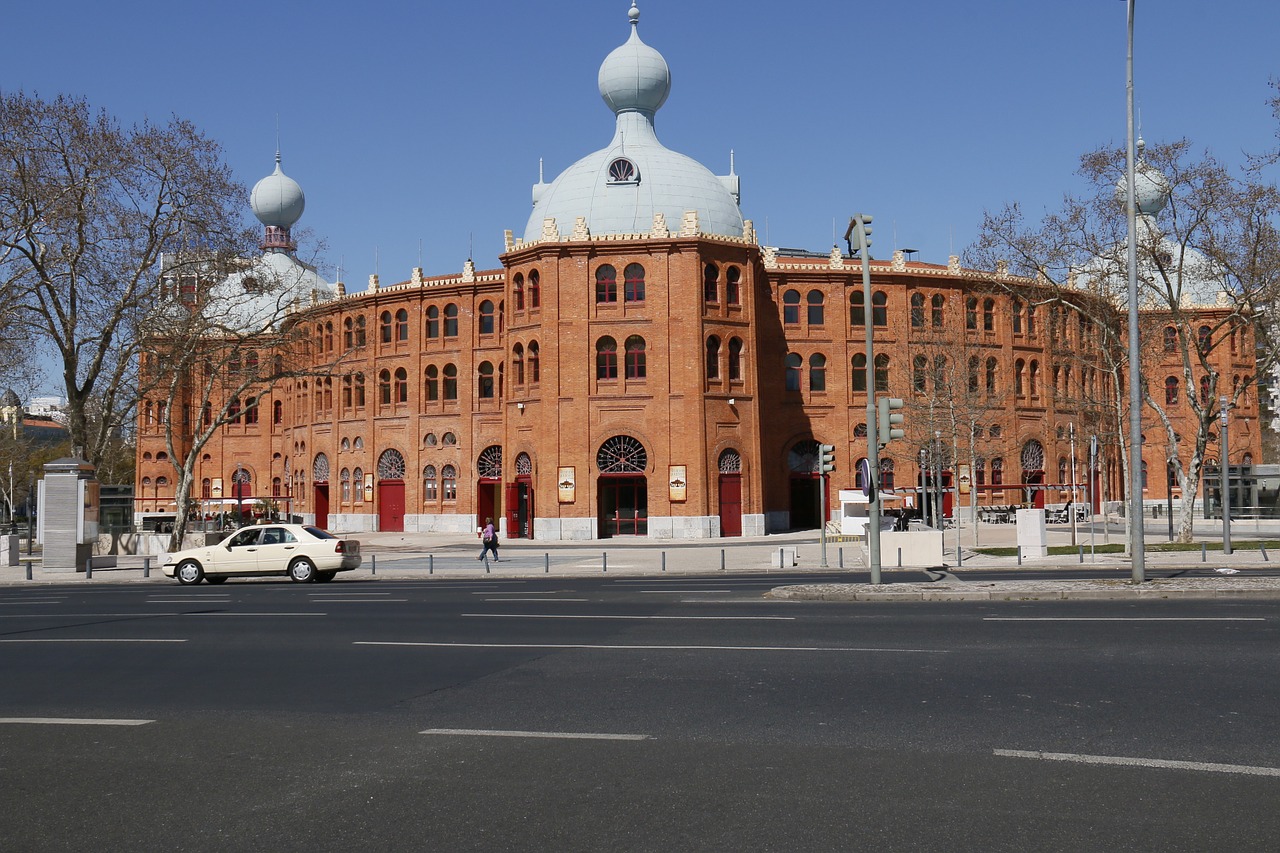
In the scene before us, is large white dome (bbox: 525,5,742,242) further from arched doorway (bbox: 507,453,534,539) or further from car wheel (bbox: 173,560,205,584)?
car wheel (bbox: 173,560,205,584)

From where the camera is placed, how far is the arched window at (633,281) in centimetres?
5238

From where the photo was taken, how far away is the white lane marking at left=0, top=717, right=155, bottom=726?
31.9ft

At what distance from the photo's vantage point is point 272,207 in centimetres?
8106

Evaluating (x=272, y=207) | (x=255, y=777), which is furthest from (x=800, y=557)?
(x=272, y=207)

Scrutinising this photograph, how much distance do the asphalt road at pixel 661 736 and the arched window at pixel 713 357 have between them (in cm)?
3653

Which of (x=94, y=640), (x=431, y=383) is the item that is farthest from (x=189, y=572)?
(x=431, y=383)

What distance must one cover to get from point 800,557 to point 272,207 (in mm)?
56896

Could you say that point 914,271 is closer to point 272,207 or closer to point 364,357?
point 364,357

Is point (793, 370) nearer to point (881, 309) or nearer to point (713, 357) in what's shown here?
point (881, 309)

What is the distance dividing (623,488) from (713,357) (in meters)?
6.89

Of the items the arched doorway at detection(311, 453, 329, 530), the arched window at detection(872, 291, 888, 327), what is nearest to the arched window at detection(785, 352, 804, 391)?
the arched window at detection(872, 291, 888, 327)

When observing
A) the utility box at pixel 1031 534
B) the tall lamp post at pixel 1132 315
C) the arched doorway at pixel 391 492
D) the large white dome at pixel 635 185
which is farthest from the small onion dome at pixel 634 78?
the tall lamp post at pixel 1132 315

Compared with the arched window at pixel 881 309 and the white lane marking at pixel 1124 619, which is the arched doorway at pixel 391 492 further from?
the white lane marking at pixel 1124 619

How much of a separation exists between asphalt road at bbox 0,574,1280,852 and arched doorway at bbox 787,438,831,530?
42.5 metres
